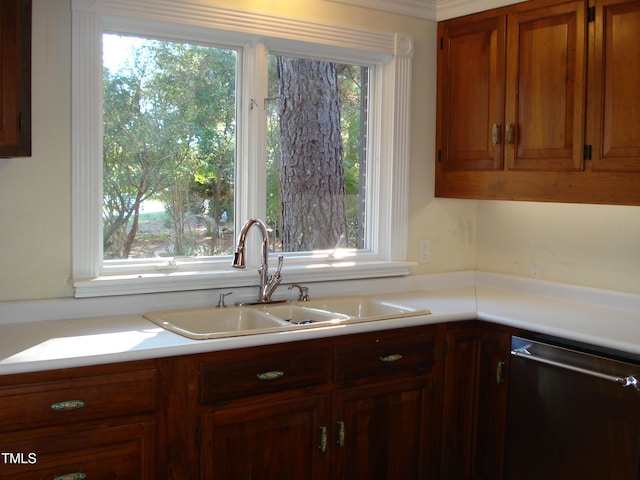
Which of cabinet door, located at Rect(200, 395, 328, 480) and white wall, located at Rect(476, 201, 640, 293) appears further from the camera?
white wall, located at Rect(476, 201, 640, 293)

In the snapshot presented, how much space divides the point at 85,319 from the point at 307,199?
1.11 m

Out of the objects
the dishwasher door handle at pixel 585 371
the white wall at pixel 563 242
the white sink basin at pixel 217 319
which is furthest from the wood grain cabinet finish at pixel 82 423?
the white wall at pixel 563 242

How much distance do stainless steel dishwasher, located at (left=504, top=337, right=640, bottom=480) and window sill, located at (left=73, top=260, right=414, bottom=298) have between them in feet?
2.55

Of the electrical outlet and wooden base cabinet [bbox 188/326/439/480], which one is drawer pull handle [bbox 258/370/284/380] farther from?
the electrical outlet

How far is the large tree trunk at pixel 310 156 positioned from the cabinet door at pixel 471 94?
519 millimetres

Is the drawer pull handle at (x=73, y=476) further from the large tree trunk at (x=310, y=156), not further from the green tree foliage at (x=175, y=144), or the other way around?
the large tree trunk at (x=310, y=156)

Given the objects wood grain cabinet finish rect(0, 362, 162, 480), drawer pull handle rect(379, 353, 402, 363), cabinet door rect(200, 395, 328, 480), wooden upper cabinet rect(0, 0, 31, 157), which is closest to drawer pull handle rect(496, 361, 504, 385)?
drawer pull handle rect(379, 353, 402, 363)

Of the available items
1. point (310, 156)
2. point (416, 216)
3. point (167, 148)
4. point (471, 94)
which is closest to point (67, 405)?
point (167, 148)

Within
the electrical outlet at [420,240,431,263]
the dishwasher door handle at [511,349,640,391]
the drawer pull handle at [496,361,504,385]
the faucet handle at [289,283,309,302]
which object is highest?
the electrical outlet at [420,240,431,263]

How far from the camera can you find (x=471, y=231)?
3.56m

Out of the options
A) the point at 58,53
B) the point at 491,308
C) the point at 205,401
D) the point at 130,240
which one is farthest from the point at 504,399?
the point at 58,53

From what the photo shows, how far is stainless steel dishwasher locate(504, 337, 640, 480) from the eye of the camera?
229 cm

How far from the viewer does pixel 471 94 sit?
10.3ft

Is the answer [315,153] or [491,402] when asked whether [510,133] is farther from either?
[491,402]
